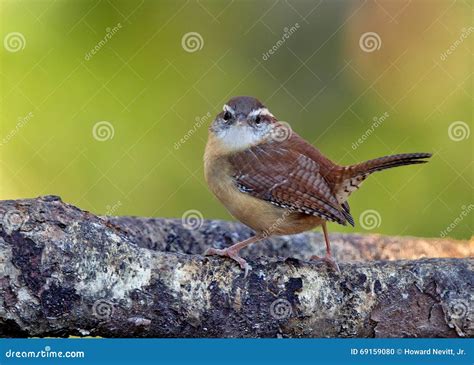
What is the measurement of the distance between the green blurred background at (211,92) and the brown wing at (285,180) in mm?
2508

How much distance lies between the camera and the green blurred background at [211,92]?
24.4 feet

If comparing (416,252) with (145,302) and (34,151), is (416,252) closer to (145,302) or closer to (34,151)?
(145,302)

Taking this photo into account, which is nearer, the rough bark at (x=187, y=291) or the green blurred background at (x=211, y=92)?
the rough bark at (x=187, y=291)

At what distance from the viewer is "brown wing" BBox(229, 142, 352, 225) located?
451 cm

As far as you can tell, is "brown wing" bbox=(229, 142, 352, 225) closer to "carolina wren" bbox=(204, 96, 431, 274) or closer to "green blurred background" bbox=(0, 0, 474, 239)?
"carolina wren" bbox=(204, 96, 431, 274)

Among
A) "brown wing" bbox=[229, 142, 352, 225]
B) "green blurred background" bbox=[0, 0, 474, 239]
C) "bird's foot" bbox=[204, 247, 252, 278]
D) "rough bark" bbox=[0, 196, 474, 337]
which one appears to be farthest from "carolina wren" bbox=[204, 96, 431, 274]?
"green blurred background" bbox=[0, 0, 474, 239]

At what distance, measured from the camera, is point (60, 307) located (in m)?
3.70

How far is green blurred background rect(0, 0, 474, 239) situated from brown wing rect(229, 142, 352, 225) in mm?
2508

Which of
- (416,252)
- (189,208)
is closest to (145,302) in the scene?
(416,252)

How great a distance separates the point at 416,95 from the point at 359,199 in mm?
1316

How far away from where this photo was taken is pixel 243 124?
16.1 feet

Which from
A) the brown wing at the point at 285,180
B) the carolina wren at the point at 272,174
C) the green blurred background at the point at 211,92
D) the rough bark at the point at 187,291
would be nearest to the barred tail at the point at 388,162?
the carolina wren at the point at 272,174

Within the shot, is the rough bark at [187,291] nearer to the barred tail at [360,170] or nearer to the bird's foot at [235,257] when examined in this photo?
the bird's foot at [235,257]

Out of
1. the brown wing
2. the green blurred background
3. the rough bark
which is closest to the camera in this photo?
the rough bark
